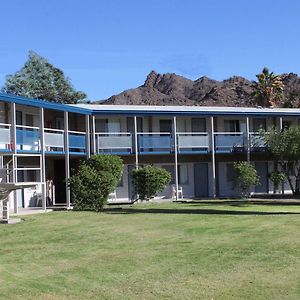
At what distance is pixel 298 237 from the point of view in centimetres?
1414

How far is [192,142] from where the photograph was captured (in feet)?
115

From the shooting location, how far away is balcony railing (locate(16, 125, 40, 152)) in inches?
1031

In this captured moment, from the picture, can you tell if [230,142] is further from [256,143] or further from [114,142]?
[114,142]

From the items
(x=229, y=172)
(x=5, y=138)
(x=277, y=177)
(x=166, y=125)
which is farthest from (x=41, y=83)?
(x=5, y=138)

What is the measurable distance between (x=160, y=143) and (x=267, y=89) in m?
30.3

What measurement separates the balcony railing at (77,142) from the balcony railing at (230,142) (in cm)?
850

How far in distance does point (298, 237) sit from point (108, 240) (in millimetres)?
4546

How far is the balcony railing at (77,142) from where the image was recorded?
30.3 m

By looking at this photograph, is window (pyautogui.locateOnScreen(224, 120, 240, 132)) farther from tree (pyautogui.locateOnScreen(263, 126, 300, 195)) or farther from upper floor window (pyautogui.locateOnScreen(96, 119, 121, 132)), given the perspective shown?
upper floor window (pyautogui.locateOnScreen(96, 119, 121, 132))

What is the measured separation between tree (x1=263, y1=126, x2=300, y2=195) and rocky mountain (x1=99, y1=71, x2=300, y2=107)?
3250 inches

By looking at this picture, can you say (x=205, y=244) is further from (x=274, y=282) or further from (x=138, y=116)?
(x=138, y=116)

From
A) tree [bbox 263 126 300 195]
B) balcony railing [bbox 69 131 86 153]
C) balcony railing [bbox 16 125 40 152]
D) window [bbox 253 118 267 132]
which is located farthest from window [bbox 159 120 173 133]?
balcony railing [bbox 16 125 40 152]

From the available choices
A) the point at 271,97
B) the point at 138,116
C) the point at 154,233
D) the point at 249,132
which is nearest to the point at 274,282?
the point at 154,233

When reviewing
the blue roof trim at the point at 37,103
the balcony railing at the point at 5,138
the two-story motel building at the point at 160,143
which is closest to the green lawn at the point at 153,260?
the balcony railing at the point at 5,138
